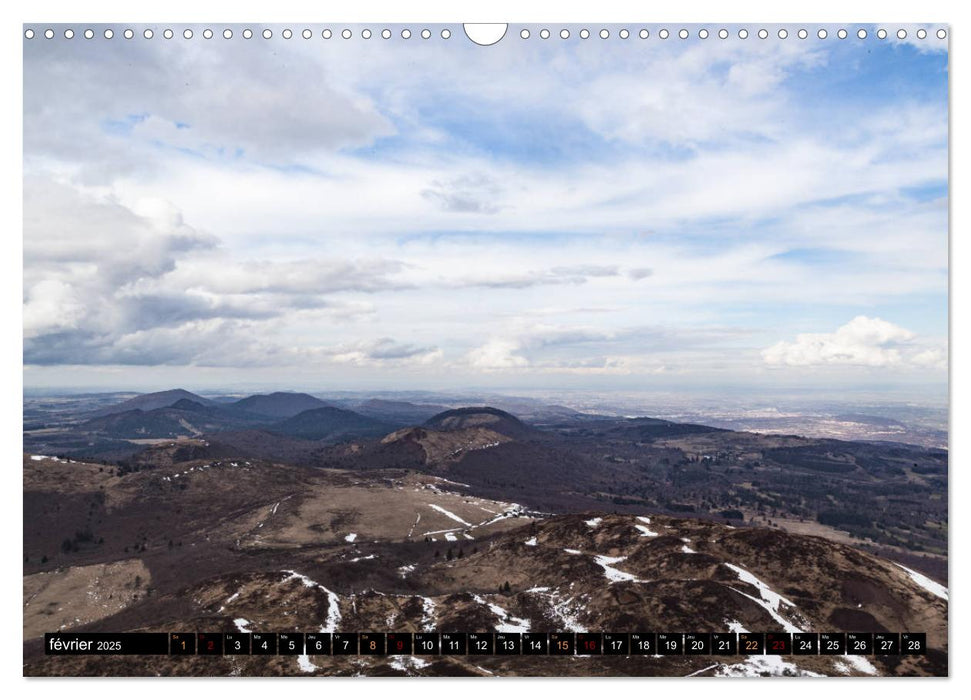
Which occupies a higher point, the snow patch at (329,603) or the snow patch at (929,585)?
the snow patch at (929,585)

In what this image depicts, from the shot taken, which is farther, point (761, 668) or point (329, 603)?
point (329, 603)

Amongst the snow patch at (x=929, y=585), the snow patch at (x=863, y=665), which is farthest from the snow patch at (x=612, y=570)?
the snow patch at (x=863, y=665)

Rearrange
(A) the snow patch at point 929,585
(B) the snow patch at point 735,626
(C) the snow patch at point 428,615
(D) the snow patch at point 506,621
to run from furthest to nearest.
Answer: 1. (D) the snow patch at point 506,621
2. (C) the snow patch at point 428,615
3. (A) the snow patch at point 929,585
4. (B) the snow patch at point 735,626

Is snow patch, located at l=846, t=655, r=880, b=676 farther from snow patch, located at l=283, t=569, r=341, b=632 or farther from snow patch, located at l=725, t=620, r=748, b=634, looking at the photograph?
snow patch, located at l=283, t=569, r=341, b=632

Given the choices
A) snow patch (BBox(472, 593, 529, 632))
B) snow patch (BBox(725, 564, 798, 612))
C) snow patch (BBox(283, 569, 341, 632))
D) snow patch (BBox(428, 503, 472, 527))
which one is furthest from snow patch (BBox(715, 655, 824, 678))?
snow patch (BBox(428, 503, 472, 527))

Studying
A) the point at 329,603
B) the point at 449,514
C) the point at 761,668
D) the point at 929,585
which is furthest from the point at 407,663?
the point at 449,514

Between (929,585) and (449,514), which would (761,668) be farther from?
(449,514)

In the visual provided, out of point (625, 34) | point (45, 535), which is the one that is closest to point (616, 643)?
point (625, 34)

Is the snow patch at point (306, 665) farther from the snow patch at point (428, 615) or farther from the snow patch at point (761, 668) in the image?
the snow patch at point (428, 615)

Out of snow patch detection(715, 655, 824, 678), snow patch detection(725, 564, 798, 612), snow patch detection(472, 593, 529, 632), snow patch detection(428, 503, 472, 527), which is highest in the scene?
snow patch detection(715, 655, 824, 678)

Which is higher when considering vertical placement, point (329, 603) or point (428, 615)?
point (329, 603)

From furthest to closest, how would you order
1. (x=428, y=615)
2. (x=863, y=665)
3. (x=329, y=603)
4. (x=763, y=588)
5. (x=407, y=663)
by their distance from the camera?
(x=329, y=603) → (x=763, y=588) → (x=428, y=615) → (x=407, y=663) → (x=863, y=665)
